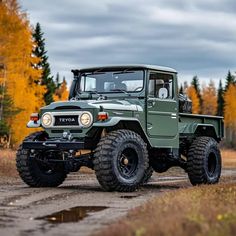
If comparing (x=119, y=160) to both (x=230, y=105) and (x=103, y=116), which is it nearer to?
(x=103, y=116)

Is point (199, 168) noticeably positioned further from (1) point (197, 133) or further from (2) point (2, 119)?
(2) point (2, 119)

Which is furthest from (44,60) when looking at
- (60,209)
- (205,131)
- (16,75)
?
(60,209)

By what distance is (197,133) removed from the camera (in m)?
→ 15.7

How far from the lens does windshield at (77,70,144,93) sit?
44.4 feet

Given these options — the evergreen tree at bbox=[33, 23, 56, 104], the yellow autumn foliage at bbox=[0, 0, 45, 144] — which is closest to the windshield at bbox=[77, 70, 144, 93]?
the yellow autumn foliage at bbox=[0, 0, 45, 144]

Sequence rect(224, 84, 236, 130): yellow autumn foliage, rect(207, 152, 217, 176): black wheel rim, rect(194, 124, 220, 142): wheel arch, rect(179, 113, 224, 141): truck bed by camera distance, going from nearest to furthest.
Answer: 1. rect(179, 113, 224, 141): truck bed
2. rect(207, 152, 217, 176): black wheel rim
3. rect(194, 124, 220, 142): wheel arch
4. rect(224, 84, 236, 130): yellow autumn foliage

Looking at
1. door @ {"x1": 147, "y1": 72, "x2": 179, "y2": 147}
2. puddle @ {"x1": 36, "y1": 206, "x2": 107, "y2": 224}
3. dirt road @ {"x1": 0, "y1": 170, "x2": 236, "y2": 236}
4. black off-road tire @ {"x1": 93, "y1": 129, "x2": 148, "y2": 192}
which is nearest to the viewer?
dirt road @ {"x1": 0, "y1": 170, "x2": 236, "y2": 236}

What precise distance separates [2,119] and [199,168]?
83.1 ft

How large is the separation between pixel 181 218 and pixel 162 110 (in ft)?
24.3

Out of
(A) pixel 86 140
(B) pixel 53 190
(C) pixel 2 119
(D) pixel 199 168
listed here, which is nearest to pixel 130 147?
(A) pixel 86 140

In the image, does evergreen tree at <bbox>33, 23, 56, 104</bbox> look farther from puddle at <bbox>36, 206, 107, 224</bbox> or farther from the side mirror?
puddle at <bbox>36, 206, 107, 224</bbox>

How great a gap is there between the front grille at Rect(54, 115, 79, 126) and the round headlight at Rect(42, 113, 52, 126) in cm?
15

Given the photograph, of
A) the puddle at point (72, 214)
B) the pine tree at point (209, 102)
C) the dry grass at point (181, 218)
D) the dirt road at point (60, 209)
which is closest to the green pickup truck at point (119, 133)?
the dirt road at point (60, 209)

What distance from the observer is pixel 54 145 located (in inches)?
482
